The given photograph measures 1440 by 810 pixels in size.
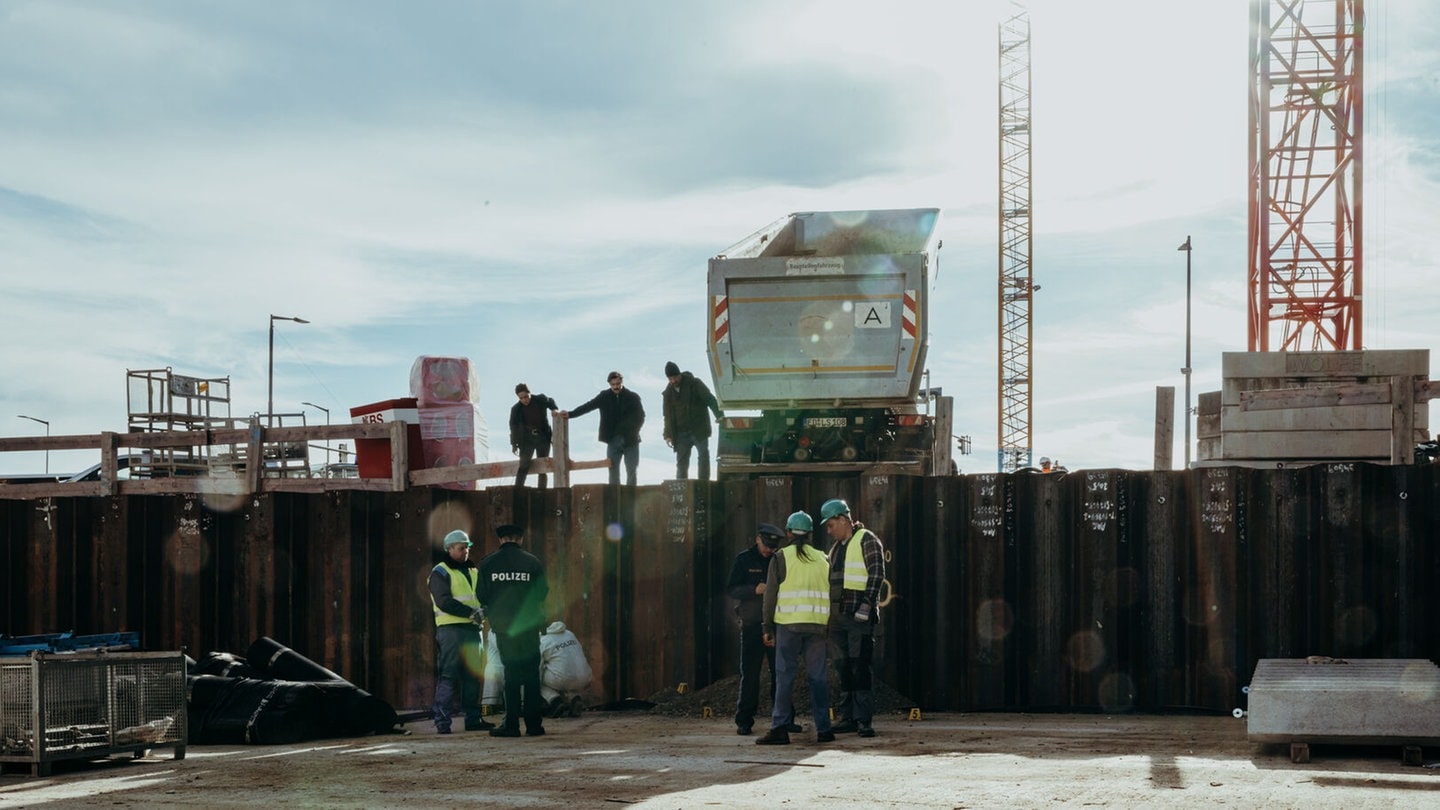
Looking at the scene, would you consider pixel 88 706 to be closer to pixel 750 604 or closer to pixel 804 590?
pixel 750 604

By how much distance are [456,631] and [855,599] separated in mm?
4140

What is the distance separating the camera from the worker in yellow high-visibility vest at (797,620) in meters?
13.1

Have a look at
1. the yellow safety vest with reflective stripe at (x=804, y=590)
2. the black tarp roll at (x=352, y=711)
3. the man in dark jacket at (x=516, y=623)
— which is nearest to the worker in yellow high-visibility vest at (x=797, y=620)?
the yellow safety vest with reflective stripe at (x=804, y=590)

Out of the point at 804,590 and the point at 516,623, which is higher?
the point at 804,590

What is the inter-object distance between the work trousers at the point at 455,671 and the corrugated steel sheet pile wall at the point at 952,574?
1.80 meters

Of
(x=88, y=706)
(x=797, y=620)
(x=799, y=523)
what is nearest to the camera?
(x=88, y=706)

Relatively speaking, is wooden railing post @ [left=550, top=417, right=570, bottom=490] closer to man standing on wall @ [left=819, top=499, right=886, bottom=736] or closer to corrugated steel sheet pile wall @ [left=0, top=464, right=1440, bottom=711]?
corrugated steel sheet pile wall @ [left=0, top=464, right=1440, bottom=711]

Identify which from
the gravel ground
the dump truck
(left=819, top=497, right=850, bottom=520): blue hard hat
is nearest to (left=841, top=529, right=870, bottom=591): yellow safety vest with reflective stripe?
(left=819, top=497, right=850, bottom=520): blue hard hat

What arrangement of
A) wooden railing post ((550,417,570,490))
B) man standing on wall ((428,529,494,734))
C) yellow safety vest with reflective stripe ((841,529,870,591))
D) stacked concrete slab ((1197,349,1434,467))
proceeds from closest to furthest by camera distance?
yellow safety vest with reflective stripe ((841,529,870,591))
man standing on wall ((428,529,494,734))
wooden railing post ((550,417,570,490))
stacked concrete slab ((1197,349,1434,467))

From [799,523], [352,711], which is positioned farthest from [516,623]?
[799,523]

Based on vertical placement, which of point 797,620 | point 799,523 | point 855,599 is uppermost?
point 799,523

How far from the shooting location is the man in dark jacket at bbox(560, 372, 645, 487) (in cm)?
1811

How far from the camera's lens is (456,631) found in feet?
49.7

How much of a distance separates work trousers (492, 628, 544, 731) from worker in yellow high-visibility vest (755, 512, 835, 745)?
87.9 inches
